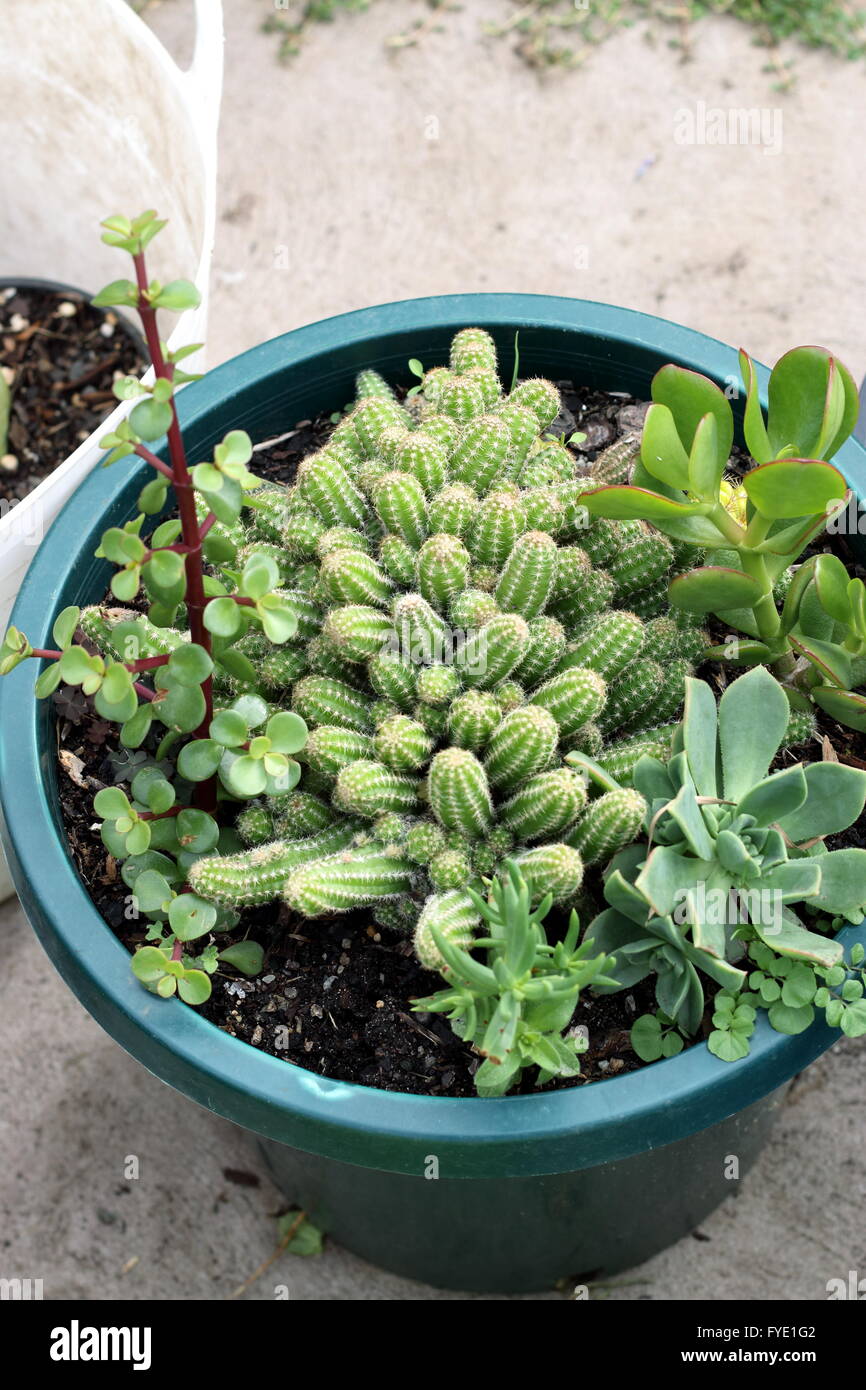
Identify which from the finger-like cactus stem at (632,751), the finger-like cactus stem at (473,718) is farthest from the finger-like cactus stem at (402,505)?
the finger-like cactus stem at (632,751)

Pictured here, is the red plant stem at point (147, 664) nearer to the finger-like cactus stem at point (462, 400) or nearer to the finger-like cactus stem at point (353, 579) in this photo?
the finger-like cactus stem at point (353, 579)

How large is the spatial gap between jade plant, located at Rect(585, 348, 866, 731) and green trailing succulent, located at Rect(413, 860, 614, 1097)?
0.41 m

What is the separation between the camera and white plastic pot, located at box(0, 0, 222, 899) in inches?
70.9

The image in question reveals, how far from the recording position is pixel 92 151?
2.31m

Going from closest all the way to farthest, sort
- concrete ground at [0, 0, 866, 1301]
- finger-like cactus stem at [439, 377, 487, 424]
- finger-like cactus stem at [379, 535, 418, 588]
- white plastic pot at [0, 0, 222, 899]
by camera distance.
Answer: finger-like cactus stem at [379, 535, 418, 588]
finger-like cactus stem at [439, 377, 487, 424]
white plastic pot at [0, 0, 222, 899]
concrete ground at [0, 0, 866, 1301]

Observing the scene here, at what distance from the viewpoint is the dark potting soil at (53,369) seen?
2.62m

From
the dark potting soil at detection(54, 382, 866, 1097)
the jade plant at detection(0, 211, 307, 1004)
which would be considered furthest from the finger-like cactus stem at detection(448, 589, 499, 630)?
the dark potting soil at detection(54, 382, 866, 1097)

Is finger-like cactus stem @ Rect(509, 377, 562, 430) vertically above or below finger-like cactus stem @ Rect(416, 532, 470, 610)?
above

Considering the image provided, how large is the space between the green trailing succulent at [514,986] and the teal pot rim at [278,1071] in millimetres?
49

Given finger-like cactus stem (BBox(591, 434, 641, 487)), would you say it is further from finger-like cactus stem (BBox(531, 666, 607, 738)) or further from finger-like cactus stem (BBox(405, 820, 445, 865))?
finger-like cactus stem (BBox(405, 820, 445, 865))

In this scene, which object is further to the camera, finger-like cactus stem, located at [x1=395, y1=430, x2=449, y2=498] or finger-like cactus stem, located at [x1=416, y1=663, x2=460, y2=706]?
finger-like cactus stem, located at [x1=395, y1=430, x2=449, y2=498]

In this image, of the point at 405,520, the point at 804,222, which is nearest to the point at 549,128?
the point at 804,222

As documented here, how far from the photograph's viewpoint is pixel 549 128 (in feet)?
10.9

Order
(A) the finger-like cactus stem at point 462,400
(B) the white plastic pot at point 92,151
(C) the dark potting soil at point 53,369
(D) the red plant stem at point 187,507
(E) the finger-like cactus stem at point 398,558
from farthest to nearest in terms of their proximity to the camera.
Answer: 1. (C) the dark potting soil at point 53,369
2. (B) the white plastic pot at point 92,151
3. (A) the finger-like cactus stem at point 462,400
4. (E) the finger-like cactus stem at point 398,558
5. (D) the red plant stem at point 187,507
